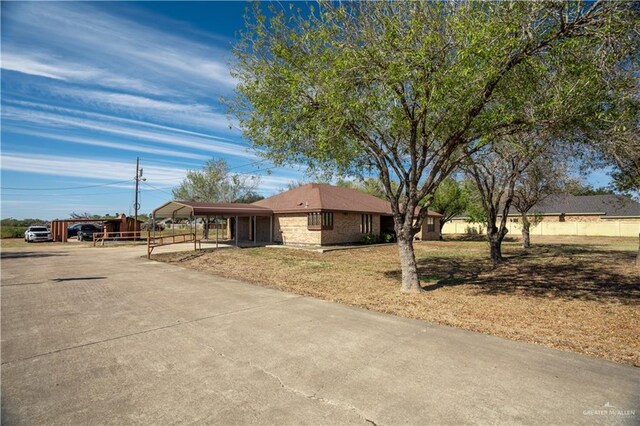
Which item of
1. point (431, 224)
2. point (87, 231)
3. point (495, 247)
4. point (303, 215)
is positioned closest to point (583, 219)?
point (431, 224)

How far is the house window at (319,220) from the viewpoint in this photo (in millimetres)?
24578

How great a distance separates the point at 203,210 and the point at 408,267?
16429mm

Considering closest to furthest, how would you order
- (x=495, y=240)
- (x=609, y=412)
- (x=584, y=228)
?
(x=609, y=412) → (x=495, y=240) → (x=584, y=228)

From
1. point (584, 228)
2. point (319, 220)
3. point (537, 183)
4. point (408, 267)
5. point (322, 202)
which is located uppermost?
point (537, 183)

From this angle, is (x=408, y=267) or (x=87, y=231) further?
(x=87, y=231)

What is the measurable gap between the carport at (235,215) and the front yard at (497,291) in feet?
16.5

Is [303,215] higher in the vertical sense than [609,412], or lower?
higher

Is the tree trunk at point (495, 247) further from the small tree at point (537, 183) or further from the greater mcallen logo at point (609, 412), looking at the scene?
the greater mcallen logo at point (609, 412)

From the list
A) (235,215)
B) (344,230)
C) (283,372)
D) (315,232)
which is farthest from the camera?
(344,230)

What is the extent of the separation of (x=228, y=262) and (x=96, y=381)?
12.9 meters

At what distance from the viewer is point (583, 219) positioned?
43.3m

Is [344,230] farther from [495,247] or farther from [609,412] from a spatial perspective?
[609,412]

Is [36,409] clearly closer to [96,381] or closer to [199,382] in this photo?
[96,381]

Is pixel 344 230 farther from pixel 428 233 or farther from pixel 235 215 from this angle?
pixel 428 233
